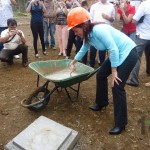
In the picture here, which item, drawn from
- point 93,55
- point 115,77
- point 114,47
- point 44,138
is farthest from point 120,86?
point 93,55

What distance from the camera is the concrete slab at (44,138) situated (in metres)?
2.97

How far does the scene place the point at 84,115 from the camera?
13.6 ft

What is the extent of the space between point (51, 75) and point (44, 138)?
1.56m

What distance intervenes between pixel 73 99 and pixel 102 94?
2.62ft

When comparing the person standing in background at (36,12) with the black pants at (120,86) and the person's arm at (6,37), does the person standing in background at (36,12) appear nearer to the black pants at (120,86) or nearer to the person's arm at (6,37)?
the person's arm at (6,37)

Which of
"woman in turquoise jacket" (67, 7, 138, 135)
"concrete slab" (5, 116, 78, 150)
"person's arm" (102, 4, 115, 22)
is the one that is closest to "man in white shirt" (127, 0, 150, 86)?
"person's arm" (102, 4, 115, 22)

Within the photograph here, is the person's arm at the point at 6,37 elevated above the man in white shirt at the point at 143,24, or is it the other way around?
the man in white shirt at the point at 143,24

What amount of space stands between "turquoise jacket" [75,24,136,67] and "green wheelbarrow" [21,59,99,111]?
74 cm

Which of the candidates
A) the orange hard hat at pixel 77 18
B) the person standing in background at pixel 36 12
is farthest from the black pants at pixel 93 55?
the orange hard hat at pixel 77 18

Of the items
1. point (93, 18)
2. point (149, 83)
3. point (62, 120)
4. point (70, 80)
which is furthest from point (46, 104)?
point (93, 18)

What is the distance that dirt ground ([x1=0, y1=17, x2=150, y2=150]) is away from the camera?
3531mm

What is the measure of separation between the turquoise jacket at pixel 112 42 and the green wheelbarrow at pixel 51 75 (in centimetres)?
74

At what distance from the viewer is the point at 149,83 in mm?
5301

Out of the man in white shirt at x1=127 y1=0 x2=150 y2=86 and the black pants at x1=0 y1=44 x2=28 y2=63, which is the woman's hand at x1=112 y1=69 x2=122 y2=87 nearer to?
the man in white shirt at x1=127 y1=0 x2=150 y2=86
